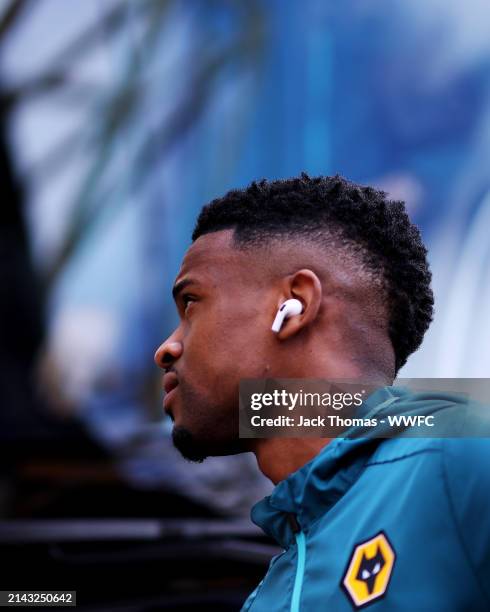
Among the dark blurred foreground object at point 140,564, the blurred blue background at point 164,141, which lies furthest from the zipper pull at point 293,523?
the blurred blue background at point 164,141

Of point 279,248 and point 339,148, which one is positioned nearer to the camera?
point 279,248

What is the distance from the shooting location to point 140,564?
236cm

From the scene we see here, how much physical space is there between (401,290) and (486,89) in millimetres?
1682

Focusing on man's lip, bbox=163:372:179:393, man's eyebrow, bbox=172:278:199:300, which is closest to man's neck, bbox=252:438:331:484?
man's lip, bbox=163:372:179:393

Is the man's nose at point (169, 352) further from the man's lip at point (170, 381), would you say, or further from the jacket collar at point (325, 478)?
the jacket collar at point (325, 478)

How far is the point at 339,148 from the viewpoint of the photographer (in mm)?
2678

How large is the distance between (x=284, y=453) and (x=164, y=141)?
6.23 feet

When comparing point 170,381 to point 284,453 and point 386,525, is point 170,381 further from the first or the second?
point 386,525

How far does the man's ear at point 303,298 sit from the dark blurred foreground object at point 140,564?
4.46ft

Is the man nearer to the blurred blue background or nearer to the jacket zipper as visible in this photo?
the jacket zipper

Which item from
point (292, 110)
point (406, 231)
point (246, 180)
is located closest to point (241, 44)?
point (292, 110)

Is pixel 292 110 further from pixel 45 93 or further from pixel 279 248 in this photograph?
pixel 279 248

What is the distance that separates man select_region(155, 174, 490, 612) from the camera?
800mm

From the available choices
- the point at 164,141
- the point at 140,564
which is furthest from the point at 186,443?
the point at 164,141
